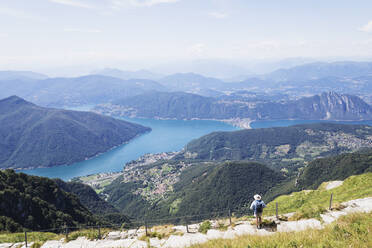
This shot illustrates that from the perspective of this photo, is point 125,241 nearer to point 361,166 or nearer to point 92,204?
point 361,166

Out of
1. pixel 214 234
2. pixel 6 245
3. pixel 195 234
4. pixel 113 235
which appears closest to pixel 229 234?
pixel 214 234

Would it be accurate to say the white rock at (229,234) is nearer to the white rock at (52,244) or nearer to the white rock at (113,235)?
the white rock at (113,235)

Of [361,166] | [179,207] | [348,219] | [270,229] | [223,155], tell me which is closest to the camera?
[348,219]

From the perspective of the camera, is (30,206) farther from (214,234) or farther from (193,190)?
(193,190)

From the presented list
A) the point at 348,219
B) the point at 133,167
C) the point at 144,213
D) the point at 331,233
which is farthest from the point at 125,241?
the point at 133,167

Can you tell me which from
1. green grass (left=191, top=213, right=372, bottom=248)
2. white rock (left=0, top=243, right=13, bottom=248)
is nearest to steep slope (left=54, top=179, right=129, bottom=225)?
white rock (left=0, top=243, right=13, bottom=248)

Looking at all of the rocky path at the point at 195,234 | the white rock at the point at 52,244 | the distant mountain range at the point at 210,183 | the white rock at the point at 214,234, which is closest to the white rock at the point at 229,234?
the rocky path at the point at 195,234
